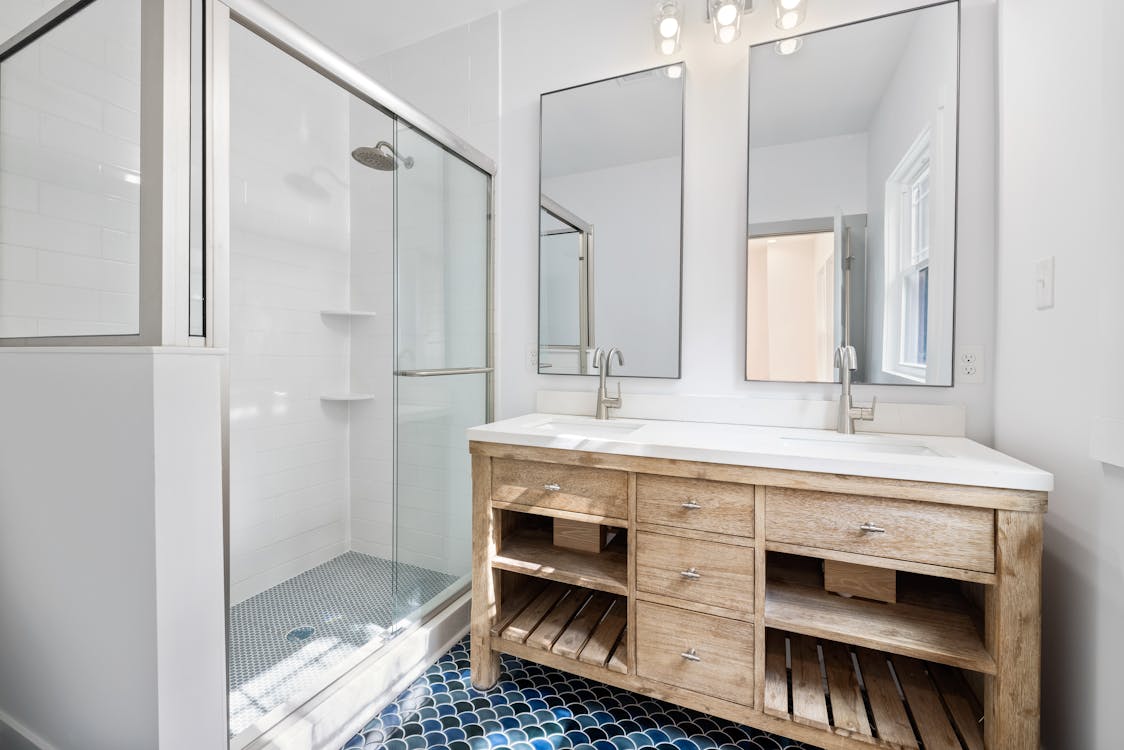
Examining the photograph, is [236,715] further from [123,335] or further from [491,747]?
[123,335]

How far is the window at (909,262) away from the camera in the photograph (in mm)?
1536

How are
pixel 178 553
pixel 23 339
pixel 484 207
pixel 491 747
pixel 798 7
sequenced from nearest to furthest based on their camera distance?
1. pixel 178 553
2. pixel 23 339
3. pixel 491 747
4. pixel 798 7
5. pixel 484 207

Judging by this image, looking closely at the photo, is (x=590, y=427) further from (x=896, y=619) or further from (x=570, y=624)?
(x=896, y=619)

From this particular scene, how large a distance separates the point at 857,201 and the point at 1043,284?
56 centimetres

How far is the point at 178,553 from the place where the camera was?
36.4 inches

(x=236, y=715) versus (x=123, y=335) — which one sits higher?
(x=123, y=335)

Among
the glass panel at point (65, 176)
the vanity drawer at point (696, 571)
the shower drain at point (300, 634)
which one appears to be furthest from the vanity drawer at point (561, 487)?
the glass panel at point (65, 176)

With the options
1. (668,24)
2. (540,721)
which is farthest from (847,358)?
(540,721)

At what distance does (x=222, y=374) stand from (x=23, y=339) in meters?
0.65

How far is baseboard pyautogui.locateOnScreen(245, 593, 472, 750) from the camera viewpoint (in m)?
1.25

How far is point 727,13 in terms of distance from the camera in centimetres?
164

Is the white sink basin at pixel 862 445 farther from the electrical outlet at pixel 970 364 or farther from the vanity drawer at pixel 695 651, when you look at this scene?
the vanity drawer at pixel 695 651

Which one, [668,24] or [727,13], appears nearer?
[727,13]

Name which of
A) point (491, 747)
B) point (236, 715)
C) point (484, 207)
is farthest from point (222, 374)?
point (484, 207)
